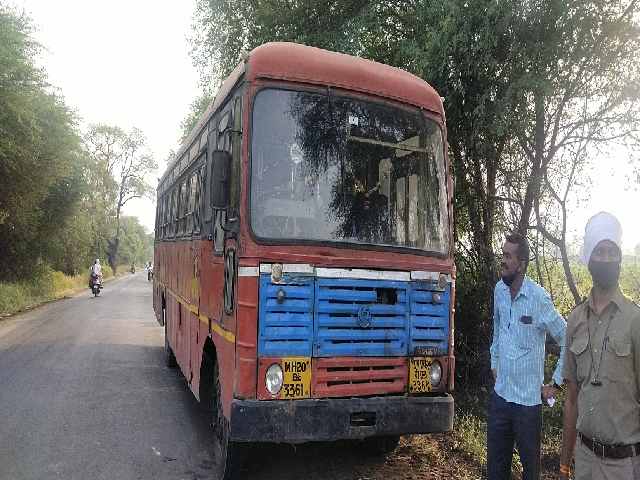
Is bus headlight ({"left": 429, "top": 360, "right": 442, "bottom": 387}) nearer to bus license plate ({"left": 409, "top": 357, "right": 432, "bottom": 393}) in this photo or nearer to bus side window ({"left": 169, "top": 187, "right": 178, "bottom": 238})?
bus license plate ({"left": 409, "top": 357, "right": 432, "bottom": 393})


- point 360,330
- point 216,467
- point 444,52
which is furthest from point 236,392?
point 444,52

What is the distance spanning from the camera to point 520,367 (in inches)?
153

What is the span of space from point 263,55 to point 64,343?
9.80 metres

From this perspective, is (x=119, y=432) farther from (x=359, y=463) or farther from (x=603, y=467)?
(x=603, y=467)

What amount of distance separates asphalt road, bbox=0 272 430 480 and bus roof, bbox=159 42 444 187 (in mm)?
3160

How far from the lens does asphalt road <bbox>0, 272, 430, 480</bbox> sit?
529cm

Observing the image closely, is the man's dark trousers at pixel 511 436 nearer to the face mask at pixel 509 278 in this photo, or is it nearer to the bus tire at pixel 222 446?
the face mask at pixel 509 278

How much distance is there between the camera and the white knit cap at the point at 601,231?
2.83m

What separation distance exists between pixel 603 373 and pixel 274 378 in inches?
92.2

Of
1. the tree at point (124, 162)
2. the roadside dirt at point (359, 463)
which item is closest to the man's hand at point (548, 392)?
the roadside dirt at point (359, 463)

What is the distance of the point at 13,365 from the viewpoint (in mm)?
9898

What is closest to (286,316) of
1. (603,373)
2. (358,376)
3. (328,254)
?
(328,254)

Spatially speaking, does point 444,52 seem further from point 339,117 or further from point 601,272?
point 601,272

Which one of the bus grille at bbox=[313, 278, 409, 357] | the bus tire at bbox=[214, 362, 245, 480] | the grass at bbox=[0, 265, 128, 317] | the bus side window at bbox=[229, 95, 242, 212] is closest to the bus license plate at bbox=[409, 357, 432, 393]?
the bus grille at bbox=[313, 278, 409, 357]
